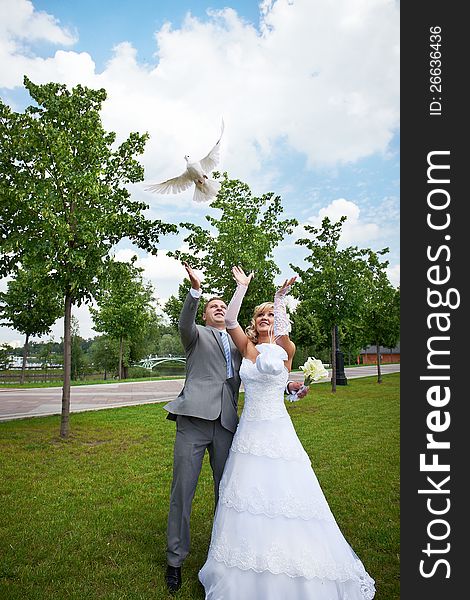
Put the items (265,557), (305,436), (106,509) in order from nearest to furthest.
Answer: (265,557) < (106,509) < (305,436)

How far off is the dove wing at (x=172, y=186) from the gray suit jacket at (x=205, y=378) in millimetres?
1644

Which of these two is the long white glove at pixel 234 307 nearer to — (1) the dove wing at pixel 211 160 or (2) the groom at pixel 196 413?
(2) the groom at pixel 196 413

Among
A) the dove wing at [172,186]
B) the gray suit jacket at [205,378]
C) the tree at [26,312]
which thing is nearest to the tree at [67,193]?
the dove wing at [172,186]

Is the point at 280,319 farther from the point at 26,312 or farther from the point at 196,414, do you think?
the point at 26,312

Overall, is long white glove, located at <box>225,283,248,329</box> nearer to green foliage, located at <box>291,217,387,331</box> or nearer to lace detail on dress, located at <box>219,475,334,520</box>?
lace detail on dress, located at <box>219,475,334,520</box>

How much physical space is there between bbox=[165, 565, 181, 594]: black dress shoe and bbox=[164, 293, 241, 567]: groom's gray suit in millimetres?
47

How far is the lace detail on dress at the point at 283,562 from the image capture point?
134 inches

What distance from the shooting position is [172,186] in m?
5.39

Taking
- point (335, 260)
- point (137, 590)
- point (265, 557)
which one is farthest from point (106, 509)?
point (335, 260)

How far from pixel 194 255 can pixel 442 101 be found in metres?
11.8

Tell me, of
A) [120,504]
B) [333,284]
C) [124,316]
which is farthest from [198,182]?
[124,316]

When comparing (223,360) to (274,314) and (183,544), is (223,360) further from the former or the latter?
(183,544)

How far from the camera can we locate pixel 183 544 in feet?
13.8

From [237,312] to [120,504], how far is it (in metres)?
3.50
